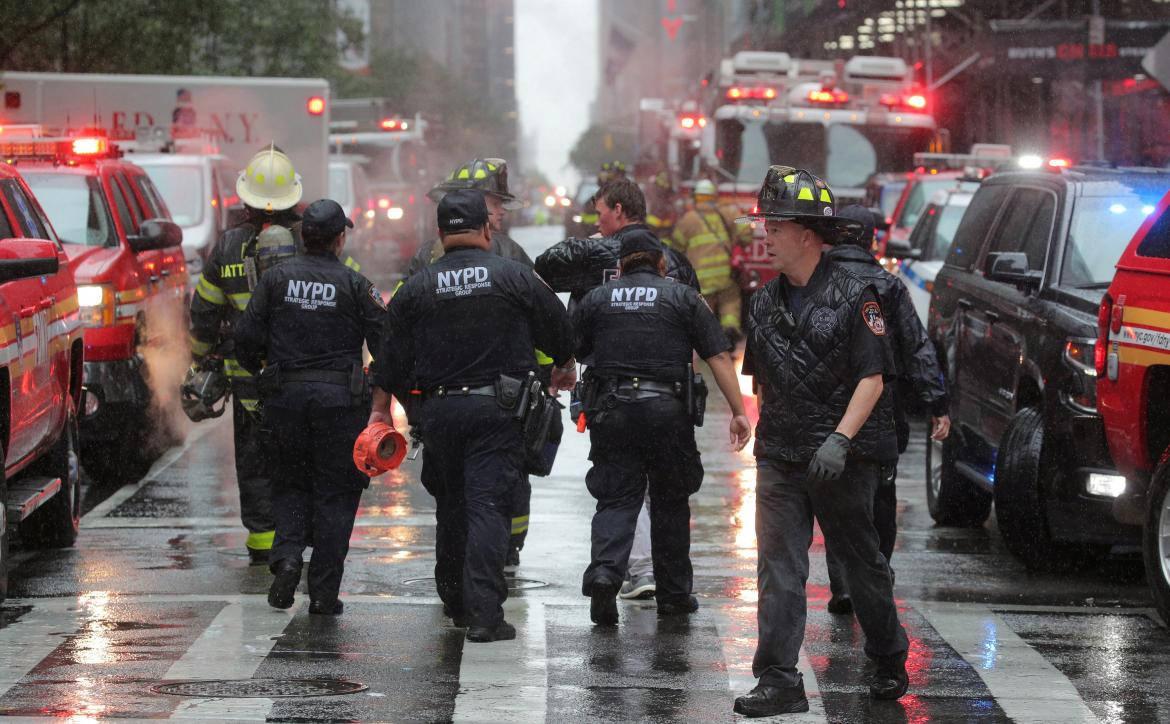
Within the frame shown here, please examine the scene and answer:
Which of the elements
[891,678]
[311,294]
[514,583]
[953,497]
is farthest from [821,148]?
[891,678]

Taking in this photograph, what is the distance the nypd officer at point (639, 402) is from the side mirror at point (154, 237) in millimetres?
5092

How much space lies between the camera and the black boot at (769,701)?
20.8ft

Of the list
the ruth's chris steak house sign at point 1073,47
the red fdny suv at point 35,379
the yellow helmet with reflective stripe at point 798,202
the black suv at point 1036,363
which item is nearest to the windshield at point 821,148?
the ruth's chris steak house sign at point 1073,47

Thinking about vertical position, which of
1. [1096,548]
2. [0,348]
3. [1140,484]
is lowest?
[1096,548]

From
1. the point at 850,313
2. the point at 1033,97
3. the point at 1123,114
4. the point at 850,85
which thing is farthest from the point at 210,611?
the point at 1033,97

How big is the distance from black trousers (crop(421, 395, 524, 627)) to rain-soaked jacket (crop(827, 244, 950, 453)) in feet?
4.75

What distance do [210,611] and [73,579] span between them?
1160 mm

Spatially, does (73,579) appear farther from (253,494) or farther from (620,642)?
(620,642)

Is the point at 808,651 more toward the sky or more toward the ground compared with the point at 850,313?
more toward the ground

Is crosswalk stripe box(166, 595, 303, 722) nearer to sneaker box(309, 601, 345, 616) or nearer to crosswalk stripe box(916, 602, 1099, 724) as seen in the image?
sneaker box(309, 601, 345, 616)

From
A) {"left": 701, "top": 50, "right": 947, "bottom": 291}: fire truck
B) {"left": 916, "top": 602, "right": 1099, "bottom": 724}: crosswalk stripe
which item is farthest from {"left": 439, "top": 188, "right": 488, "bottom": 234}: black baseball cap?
{"left": 701, "top": 50, "right": 947, "bottom": 291}: fire truck

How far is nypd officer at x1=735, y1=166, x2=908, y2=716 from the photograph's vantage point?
6398mm

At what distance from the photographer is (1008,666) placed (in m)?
7.26

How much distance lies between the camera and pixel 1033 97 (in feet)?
123
